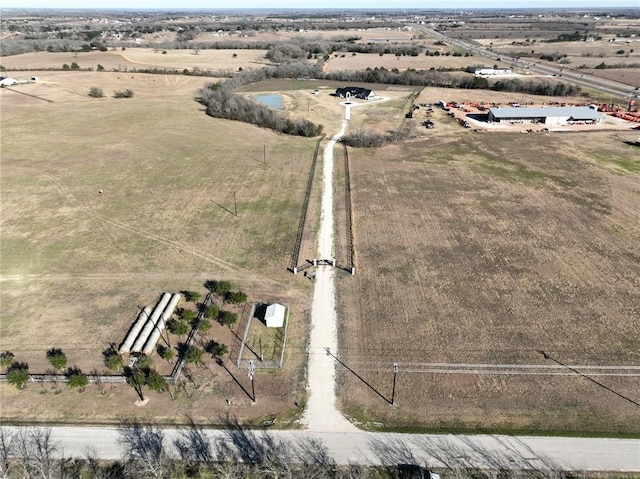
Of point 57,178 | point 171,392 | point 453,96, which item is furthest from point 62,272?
point 453,96

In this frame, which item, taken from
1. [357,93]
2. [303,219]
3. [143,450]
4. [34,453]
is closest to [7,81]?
[357,93]

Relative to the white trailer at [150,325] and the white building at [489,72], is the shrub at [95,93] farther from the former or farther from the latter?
the white building at [489,72]

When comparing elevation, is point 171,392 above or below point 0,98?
below

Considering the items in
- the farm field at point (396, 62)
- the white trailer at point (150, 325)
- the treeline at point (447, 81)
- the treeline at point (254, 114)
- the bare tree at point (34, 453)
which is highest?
the farm field at point (396, 62)

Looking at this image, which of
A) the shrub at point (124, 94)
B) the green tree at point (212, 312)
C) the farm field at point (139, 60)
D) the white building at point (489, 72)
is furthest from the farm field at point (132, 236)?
the white building at point (489, 72)

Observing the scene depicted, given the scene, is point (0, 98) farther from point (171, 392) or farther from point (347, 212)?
point (171, 392)

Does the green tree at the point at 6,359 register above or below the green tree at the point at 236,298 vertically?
below

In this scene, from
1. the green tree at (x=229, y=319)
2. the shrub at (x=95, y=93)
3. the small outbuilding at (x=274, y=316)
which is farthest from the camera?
the shrub at (x=95, y=93)

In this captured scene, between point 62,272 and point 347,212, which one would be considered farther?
point 347,212
